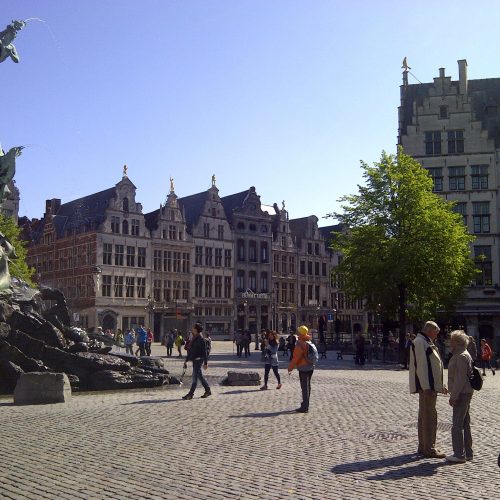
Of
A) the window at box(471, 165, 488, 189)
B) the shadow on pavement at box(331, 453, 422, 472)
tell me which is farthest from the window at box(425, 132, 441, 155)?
the shadow on pavement at box(331, 453, 422, 472)

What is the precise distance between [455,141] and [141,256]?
33.6 meters

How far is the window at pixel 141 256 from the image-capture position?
69188mm

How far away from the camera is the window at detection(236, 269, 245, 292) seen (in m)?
78.6

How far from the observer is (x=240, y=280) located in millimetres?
79125

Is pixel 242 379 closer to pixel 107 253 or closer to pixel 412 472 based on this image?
pixel 412 472

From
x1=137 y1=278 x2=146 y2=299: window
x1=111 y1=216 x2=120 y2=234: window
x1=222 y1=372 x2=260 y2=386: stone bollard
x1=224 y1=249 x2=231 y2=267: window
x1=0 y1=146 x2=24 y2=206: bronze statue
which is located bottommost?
x1=222 y1=372 x2=260 y2=386: stone bollard

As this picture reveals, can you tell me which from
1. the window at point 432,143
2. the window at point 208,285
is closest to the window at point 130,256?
the window at point 208,285

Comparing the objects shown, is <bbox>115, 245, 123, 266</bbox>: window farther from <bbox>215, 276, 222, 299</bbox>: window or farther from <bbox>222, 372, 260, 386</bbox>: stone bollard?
<bbox>222, 372, 260, 386</bbox>: stone bollard

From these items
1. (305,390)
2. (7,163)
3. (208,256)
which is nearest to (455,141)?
(208,256)

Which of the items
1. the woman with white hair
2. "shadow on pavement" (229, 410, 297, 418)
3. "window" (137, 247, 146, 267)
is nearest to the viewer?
the woman with white hair

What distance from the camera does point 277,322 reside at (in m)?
81.6

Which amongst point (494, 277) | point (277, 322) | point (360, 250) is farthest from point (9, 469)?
point (277, 322)

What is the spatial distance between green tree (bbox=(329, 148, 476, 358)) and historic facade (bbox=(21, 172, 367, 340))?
28.4 m

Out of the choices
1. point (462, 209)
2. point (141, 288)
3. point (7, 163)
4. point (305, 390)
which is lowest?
point (305, 390)
